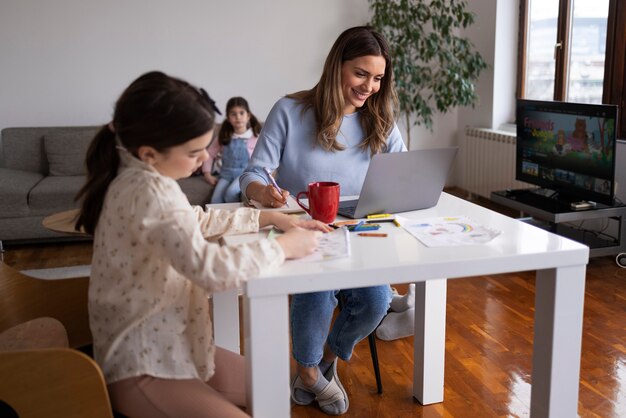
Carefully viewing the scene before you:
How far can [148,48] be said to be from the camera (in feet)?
17.1

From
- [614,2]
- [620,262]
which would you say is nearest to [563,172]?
[620,262]

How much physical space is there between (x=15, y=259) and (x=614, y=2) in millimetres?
3958

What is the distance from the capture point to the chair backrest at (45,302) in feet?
5.20

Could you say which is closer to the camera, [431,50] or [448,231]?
[448,231]

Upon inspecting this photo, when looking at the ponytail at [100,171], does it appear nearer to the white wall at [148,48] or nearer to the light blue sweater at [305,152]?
the light blue sweater at [305,152]

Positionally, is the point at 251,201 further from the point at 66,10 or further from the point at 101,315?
the point at 66,10

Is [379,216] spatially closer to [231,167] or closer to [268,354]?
[268,354]

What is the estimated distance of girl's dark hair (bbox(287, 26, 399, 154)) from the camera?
2098mm

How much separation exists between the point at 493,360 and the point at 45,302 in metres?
1.64

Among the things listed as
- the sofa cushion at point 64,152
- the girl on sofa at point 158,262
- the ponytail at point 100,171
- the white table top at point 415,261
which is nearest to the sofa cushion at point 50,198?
the sofa cushion at point 64,152

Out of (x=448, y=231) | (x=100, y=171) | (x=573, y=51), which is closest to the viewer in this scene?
(x=100, y=171)

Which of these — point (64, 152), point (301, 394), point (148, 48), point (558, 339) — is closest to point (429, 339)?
point (301, 394)

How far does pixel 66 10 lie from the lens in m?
5.04

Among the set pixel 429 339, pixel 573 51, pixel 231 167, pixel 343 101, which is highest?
pixel 573 51
